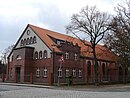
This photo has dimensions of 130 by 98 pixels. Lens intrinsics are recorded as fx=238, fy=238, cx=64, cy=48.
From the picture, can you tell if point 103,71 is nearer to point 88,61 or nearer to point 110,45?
point 88,61

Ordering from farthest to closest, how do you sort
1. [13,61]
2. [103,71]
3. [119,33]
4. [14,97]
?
[103,71]
[13,61]
[119,33]
[14,97]

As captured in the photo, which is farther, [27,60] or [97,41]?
[27,60]

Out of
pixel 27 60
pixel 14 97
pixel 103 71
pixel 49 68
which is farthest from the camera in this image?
pixel 103 71

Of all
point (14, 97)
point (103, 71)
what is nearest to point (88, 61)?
point (103, 71)

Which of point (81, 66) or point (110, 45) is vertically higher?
point (110, 45)

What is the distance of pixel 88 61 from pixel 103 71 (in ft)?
25.2

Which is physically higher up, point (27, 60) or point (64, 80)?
point (27, 60)

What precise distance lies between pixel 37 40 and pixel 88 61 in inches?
504

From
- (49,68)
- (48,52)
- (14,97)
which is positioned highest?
(48,52)

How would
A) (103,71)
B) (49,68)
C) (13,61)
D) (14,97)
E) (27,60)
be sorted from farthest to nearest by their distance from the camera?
(103,71) < (13,61) < (27,60) < (49,68) < (14,97)

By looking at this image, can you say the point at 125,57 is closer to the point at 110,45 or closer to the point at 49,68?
the point at 110,45

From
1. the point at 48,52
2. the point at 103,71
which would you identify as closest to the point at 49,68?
the point at 48,52

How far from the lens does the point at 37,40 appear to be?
46.8 m

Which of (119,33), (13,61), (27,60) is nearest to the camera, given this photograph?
(119,33)
